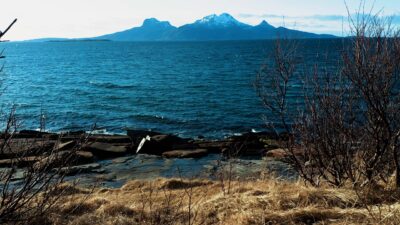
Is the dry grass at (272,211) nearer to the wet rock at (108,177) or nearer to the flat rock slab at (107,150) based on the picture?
the wet rock at (108,177)

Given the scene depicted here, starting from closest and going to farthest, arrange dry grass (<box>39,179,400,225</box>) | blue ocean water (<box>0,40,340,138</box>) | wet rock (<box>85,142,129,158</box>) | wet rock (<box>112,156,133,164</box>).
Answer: dry grass (<box>39,179,400,225</box>) → wet rock (<box>112,156,133,164</box>) → wet rock (<box>85,142,129,158</box>) → blue ocean water (<box>0,40,340,138</box>)

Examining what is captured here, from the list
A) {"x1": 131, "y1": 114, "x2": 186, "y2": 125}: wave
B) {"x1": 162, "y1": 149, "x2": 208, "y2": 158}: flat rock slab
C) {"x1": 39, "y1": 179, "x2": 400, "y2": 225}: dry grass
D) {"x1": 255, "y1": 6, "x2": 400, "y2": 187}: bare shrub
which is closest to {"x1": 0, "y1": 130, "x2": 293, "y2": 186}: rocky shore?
{"x1": 162, "y1": 149, "x2": 208, "y2": 158}: flat rock slab

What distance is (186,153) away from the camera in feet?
84.5

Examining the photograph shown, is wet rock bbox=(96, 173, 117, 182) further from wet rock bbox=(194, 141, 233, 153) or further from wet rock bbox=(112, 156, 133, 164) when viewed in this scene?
wet rock bbox=(194, 141, 233, 153)

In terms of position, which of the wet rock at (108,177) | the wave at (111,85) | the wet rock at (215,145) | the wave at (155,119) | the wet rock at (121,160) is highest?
the wet rock at (108,177)

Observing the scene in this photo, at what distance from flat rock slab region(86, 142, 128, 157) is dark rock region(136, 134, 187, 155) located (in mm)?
978

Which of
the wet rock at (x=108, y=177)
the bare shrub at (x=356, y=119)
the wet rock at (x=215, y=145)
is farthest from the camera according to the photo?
the wet rock at (x=215, y=145)

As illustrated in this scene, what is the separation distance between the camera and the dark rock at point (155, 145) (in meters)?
27.2

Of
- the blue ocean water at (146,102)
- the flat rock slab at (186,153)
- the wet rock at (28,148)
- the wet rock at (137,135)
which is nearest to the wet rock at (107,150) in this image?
the wet rock at (137,135)

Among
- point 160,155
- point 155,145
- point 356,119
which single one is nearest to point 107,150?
point 155,145

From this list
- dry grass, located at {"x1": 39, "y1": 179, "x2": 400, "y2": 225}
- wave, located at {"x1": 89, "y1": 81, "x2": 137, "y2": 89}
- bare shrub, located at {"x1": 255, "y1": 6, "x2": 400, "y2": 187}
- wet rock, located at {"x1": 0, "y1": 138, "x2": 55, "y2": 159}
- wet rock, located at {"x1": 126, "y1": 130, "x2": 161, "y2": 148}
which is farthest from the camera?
wave, located at {"x1": 89, "y1": 81, "x2": 137, "y2": 89}

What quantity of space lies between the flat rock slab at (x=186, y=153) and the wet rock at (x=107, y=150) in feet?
8.48

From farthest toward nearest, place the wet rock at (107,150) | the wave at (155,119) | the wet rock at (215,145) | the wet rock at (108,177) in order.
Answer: the wave at (155,119) → the wet rock at (215,145) → the wet rock at (107,150) → the wet rock at (108,177)

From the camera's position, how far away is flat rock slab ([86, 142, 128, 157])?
86.5 feet
